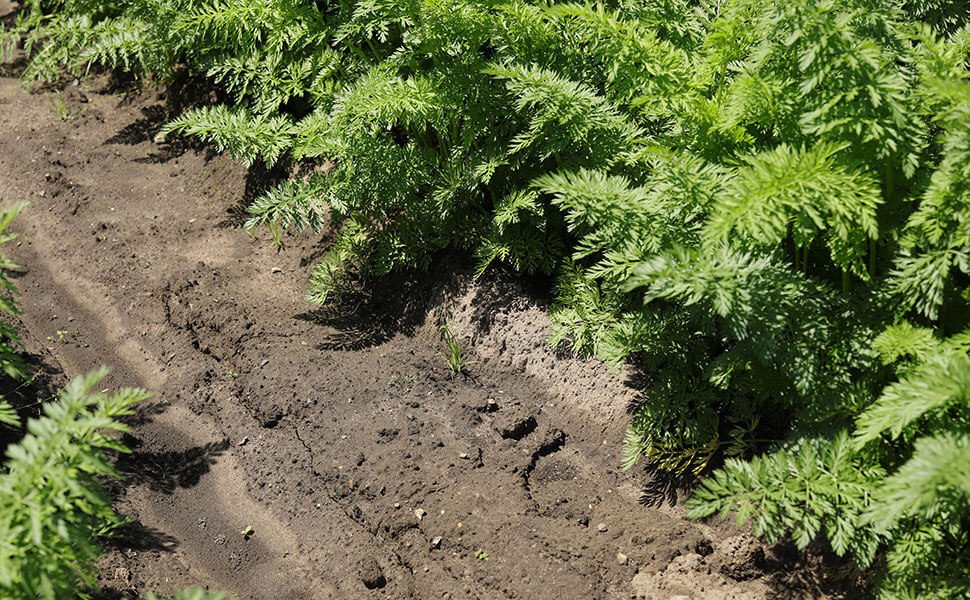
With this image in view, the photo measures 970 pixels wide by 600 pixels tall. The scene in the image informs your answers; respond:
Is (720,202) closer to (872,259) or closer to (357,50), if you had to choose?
(872,259)

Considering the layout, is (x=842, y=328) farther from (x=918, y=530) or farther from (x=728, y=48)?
(x=728, y=48)

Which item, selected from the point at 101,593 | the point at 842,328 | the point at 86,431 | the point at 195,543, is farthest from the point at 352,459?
the point at 842,328

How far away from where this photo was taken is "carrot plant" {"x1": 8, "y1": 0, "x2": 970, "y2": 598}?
92.2 inches

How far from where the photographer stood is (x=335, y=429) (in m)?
3.57

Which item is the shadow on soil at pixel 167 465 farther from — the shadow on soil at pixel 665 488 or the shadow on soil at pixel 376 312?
the shadow on soil at pixel 665 488

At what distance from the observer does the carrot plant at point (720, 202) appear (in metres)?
2.34

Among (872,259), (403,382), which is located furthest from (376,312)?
(872,259)

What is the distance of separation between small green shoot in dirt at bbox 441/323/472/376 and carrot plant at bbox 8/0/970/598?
14.8 inches

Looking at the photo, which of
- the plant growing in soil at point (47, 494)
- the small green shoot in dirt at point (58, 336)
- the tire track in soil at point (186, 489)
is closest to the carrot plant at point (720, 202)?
the tire track in soil at point (186, 489)

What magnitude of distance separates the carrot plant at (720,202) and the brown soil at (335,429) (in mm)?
246

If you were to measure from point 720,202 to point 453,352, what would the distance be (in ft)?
5.46

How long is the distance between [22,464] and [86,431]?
19 centimetres

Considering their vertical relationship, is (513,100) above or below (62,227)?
above

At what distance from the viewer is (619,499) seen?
10.6ft
